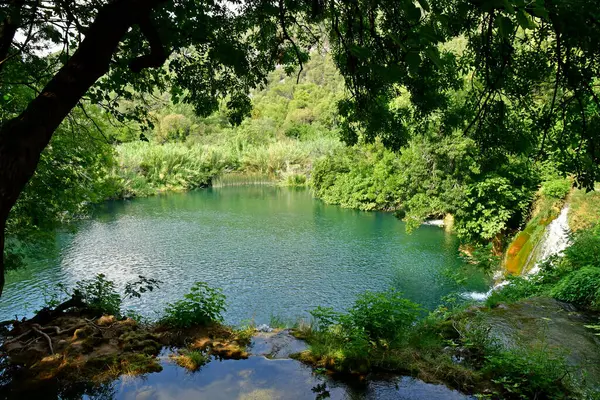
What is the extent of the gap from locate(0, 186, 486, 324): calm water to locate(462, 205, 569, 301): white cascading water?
912mm

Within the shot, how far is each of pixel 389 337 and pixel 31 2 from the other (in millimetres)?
4732

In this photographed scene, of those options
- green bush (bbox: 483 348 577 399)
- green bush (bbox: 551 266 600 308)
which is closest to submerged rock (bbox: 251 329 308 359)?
Result: green bush (bbox: 483 348 577 399)

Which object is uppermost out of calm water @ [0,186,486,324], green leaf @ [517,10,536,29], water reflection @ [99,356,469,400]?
green leaf @ [517,10,536,29]

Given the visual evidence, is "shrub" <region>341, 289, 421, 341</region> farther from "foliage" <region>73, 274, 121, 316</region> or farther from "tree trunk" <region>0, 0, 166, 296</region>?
"tree trunk" <region>0, 0, 166, 296</region>

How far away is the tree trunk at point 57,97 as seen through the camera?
5.81 feet

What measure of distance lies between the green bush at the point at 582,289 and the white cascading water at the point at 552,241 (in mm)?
2418

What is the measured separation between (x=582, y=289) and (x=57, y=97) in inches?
312

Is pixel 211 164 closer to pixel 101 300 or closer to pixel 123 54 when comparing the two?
pixel 101 300

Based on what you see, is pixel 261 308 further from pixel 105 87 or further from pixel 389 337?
pixel 105 87

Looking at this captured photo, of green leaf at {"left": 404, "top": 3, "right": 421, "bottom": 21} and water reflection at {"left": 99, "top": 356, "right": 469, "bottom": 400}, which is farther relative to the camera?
water reflection at {"left": 99, "top": 356, "right": 469, "bottom": 400}

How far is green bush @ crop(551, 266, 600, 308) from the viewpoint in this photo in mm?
6684

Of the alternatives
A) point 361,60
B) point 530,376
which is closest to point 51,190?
point 361,60

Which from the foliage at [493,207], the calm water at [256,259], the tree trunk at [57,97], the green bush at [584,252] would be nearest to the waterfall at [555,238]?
the green bush at [584,252]

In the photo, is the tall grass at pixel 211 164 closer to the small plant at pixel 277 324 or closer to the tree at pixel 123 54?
the small plant at pixel 277 324
